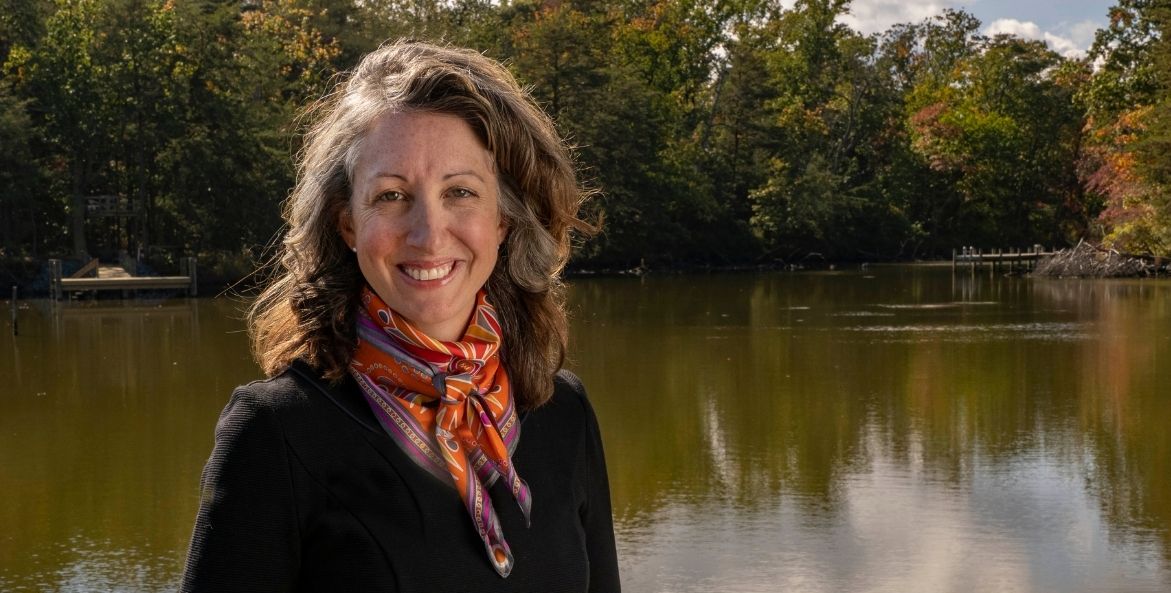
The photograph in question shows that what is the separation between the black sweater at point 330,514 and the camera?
160 centimetres

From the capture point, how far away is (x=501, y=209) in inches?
77.4

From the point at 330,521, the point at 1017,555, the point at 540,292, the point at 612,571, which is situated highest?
the point at 540,292

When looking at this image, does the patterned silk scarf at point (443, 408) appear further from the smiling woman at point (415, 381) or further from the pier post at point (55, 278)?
the pier post at point (55, 278)

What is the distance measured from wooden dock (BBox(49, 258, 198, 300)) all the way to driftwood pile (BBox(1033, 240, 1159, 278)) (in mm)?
Result: 25454

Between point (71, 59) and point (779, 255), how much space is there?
28249 mm

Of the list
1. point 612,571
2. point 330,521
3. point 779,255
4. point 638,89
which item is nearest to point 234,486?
point 330,521

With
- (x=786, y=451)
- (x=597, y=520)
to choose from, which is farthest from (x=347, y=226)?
(x=786, y=451)

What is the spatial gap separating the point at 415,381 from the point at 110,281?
3438cm

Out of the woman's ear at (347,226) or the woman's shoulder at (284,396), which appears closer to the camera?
the woman's shoulder at (284,396)

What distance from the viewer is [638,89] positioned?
48.9 metres

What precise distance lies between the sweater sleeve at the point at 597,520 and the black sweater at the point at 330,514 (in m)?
0.15

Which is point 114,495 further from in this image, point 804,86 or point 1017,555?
point 804,86

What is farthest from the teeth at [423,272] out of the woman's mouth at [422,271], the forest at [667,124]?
the forest at [667,124]

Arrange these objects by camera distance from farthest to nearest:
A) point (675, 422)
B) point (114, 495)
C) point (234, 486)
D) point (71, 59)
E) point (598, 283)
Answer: point (598, 283), point (71, 59), point (675, 422), point (114, 495), point (234, 486)
